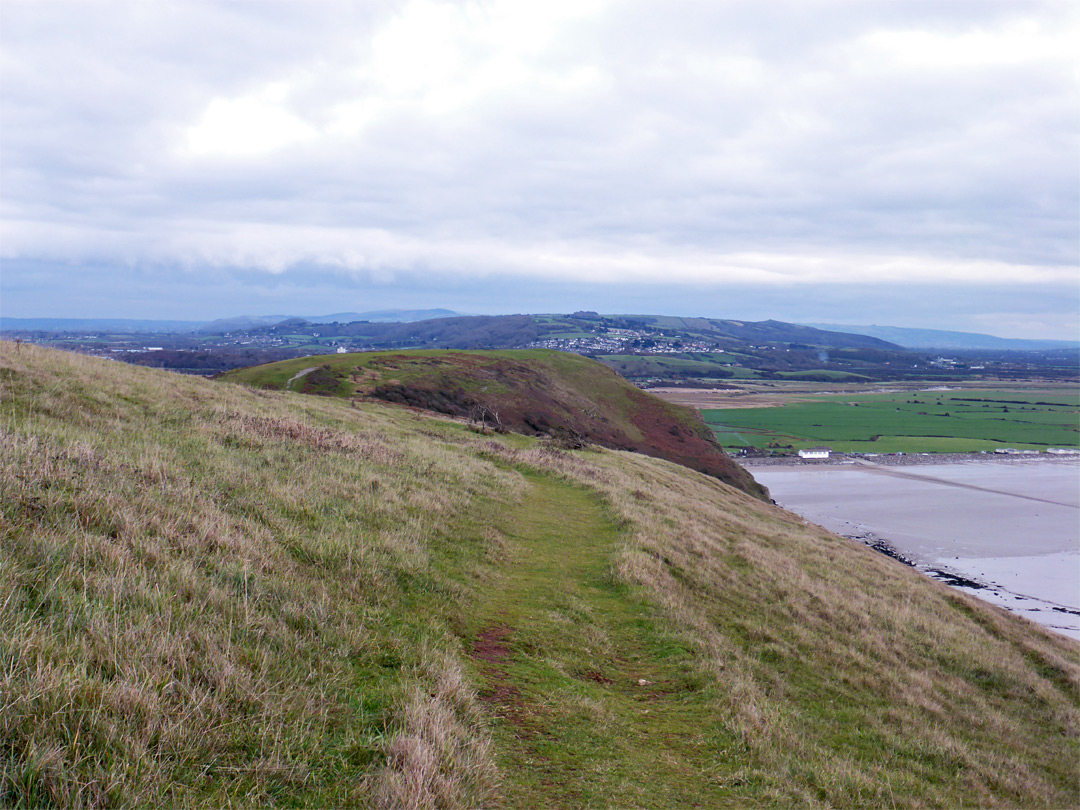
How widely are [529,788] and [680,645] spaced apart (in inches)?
194

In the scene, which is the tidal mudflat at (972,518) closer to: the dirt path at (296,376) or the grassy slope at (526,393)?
the grassy slope at (526,393)

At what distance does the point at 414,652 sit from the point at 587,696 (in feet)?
7.00

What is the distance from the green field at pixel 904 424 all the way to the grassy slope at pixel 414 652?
8541cm

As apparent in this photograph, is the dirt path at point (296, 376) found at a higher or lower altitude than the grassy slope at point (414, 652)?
higher

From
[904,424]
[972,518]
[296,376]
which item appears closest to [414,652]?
[296,376]

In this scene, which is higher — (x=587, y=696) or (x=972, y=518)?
(x=587, y=696)

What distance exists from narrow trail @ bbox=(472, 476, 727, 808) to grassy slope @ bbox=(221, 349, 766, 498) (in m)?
35.1

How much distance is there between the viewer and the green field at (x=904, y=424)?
98.6 metres

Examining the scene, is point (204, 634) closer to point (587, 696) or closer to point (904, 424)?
point (587, 696)

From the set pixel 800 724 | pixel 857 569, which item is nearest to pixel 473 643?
Answer: pixel 800 724

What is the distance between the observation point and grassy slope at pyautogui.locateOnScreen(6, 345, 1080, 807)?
13.6 feet

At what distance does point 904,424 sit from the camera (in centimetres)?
12075

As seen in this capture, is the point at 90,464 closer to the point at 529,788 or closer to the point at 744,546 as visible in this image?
the point at 529,788

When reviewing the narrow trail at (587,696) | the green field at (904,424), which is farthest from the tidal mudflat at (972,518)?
the narrow trail at (587,696)
